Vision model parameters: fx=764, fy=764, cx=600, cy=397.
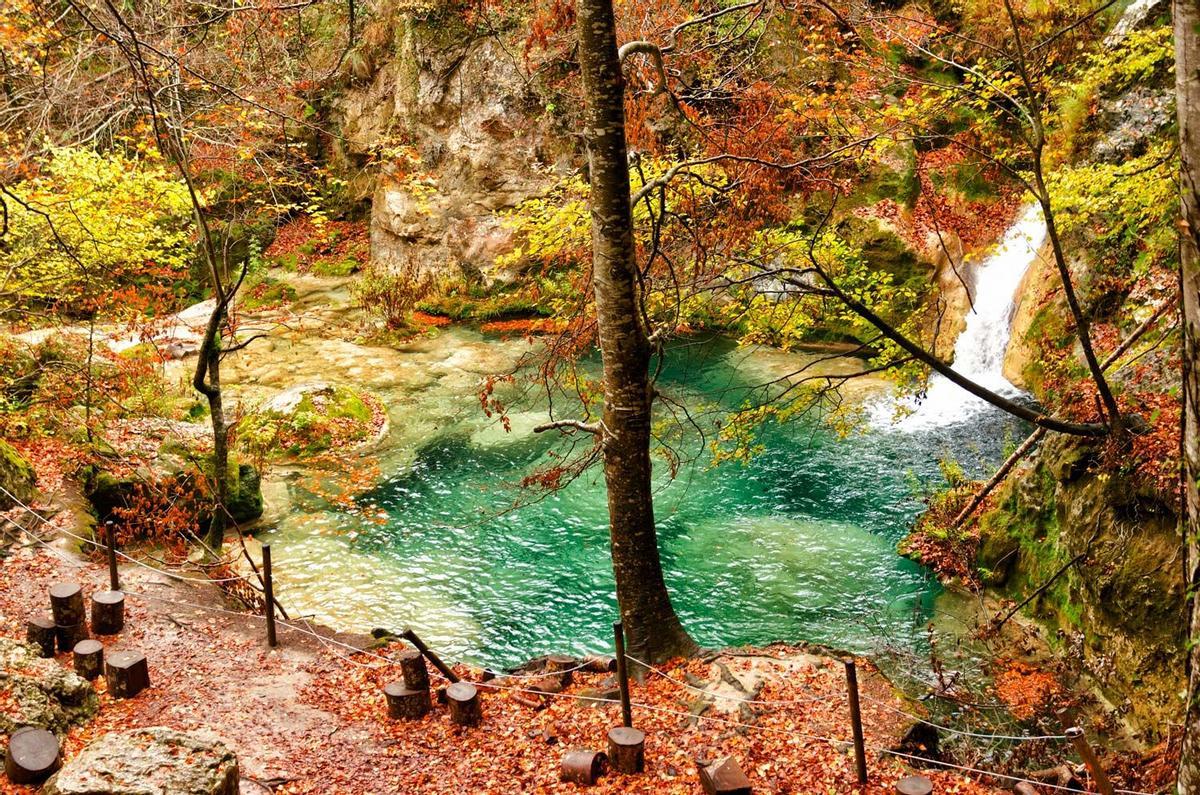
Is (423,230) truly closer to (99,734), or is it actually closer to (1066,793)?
(99,734)

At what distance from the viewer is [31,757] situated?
4359mm

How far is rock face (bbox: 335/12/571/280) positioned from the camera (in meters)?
20.9

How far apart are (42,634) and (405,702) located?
10.4 ft

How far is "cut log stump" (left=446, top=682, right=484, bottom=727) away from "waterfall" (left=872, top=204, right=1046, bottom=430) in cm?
1036

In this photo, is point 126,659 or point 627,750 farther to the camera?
point 126,659

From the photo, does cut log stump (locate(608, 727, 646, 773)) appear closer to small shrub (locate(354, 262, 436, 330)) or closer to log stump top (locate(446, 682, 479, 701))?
log stump top (locate(446, 682, 479, 701))

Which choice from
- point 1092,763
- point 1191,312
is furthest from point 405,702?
point 1191,312

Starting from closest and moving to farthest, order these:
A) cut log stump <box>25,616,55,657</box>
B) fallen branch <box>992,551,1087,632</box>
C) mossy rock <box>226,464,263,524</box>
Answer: cut log stump <box>25,616,55,657</box>, fallen branch <box>992,551,1087,632</box>, mossy rock <box>226,464,263,524</box>

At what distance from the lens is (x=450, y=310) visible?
20828 millimetres

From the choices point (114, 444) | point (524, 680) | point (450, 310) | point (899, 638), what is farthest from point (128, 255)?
point (899, 638)

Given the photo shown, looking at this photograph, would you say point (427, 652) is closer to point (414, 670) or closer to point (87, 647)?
point (414, 670)

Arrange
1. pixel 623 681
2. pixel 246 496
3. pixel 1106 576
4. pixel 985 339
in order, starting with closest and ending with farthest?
1. pixel 623 681
2. pixel 1106 576
3. pixel 246 496
4. pixel 985 339

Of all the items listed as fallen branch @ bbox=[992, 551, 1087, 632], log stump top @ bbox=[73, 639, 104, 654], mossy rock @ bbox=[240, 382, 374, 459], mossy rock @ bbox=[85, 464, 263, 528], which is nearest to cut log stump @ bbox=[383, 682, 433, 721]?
log stump top @ bbox=[73, 639, 104, 654]

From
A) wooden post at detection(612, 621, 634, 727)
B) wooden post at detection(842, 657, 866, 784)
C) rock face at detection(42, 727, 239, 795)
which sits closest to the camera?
rock face at detection(42, 727, 239, 795)
